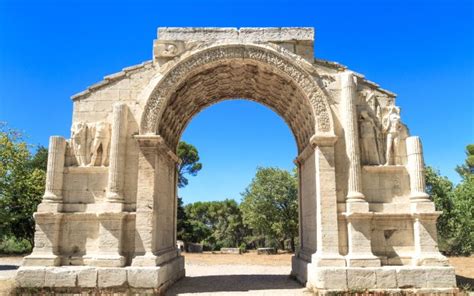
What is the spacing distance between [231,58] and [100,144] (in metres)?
4.53

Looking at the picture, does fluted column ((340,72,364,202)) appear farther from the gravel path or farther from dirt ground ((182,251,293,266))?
dirt ground ((182,251,293,266))

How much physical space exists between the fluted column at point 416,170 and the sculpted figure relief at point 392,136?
349mm

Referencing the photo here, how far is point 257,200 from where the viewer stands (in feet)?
117

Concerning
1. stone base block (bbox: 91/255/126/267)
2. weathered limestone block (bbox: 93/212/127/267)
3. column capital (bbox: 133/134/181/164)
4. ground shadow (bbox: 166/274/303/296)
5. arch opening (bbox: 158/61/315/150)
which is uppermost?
arch opening (bbox: 158/61/315/150)

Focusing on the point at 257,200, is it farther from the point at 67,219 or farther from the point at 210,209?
the point at 67,219

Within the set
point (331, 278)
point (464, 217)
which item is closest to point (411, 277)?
point (331, 278)

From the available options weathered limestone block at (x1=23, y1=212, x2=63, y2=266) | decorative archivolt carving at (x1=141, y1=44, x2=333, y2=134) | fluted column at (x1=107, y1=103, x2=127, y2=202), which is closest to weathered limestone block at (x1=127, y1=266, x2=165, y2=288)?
fluted column at (x1=107, y1=103, x2=127, y2=202)

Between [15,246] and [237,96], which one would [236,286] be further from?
[15,246]

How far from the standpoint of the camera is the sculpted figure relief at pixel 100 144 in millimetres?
11070

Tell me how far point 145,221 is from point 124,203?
31.0 inches

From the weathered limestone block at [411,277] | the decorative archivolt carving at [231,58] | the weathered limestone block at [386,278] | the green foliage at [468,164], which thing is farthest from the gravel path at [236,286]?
the green foliage at [468,164]

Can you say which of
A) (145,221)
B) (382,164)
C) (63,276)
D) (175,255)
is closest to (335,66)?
(382,164)

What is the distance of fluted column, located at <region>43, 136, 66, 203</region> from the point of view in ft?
35.1

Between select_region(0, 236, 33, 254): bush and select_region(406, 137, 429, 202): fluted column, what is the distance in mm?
31297
